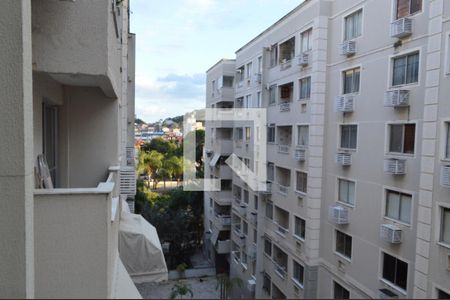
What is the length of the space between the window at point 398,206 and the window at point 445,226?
104cm

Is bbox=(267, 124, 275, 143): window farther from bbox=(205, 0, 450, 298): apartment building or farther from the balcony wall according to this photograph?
the balcony wall

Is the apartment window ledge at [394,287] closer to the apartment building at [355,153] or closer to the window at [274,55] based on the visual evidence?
the apartment building at [355,153]

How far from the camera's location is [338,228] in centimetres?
1199

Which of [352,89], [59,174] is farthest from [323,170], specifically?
[59,174]

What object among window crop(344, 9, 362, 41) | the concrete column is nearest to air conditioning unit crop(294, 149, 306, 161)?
window crop(344, 9, 362, 41)

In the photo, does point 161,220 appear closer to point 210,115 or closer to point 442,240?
point 210,115

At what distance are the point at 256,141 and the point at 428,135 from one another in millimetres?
10476

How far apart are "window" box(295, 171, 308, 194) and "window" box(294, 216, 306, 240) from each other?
44.2 inches

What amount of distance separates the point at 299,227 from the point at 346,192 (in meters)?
3.06

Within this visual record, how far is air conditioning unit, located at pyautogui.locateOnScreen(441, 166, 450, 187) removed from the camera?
7.62 meters

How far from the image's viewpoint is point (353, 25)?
11.4 m

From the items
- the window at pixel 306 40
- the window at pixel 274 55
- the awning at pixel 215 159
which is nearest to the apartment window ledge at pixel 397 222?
the window at pixel 306 40

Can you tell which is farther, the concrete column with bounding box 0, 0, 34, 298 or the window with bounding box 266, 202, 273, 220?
the window with bounding box 266, 202, 273, 220

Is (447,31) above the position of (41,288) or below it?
above
